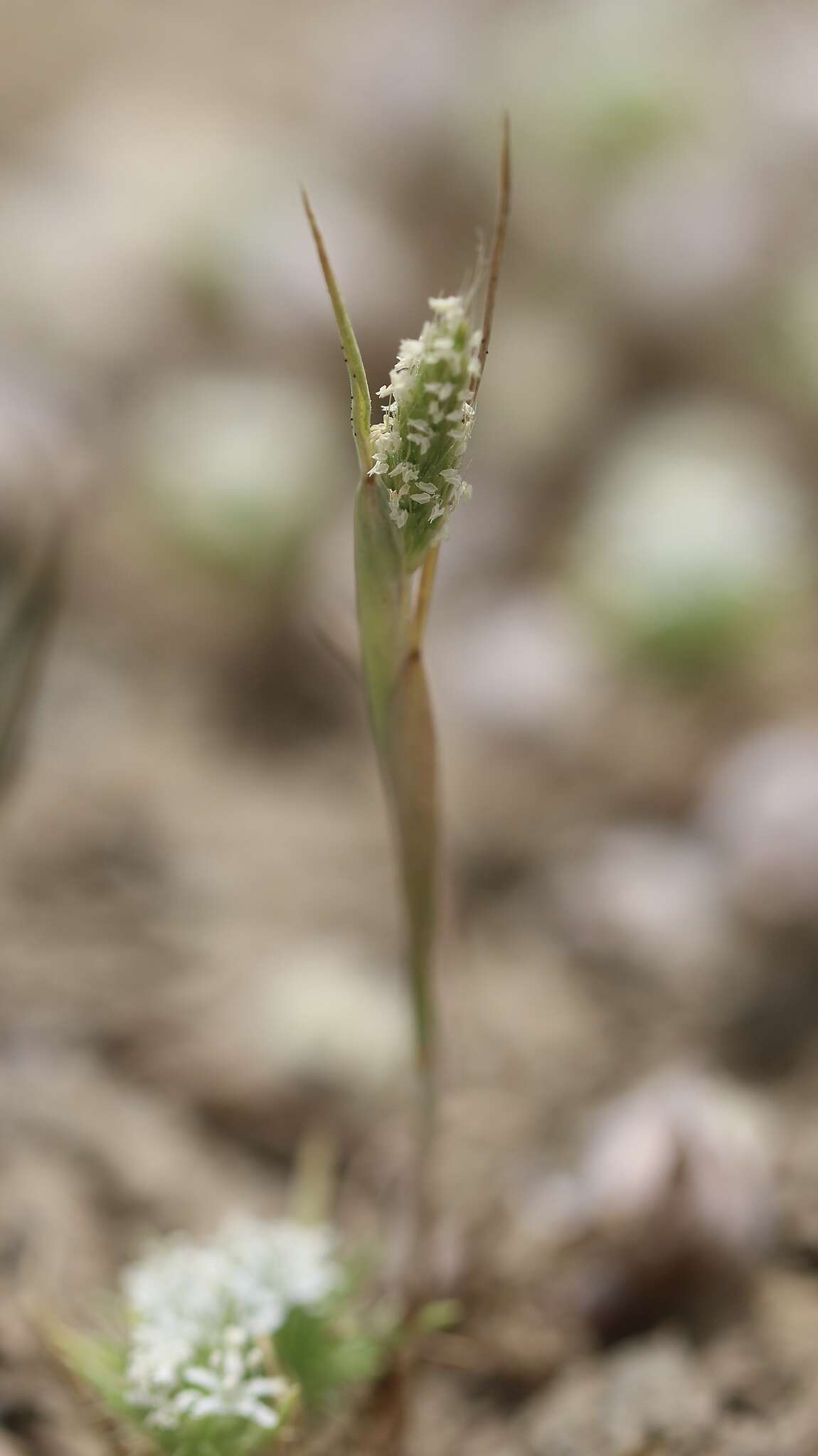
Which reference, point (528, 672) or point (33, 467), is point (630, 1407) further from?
point (33, 467)

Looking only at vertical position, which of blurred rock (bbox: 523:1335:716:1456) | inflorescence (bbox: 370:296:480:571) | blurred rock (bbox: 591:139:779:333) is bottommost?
blurred rock (bbox: 523:1335:716:1456)

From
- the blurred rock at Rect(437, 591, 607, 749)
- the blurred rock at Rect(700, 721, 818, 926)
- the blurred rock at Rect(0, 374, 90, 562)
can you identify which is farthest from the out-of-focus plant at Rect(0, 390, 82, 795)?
the blurred rock at Rect(700, 721, 818, 926)

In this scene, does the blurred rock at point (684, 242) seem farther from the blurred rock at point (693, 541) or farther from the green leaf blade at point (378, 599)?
the green leaf blade at point (378, 599)

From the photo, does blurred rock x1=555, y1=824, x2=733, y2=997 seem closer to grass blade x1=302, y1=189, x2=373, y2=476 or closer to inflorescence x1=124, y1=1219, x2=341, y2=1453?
inflorescence x1=124, y1=1219, x2=341, y2=1453

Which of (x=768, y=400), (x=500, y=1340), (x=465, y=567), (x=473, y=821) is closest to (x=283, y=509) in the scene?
(x=465, y=567)

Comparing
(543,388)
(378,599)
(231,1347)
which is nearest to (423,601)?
(378,599)

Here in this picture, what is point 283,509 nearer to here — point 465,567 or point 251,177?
point 465,567

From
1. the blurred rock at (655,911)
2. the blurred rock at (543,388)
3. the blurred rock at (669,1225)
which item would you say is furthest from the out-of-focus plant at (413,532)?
the blurred rock at (543,388)
